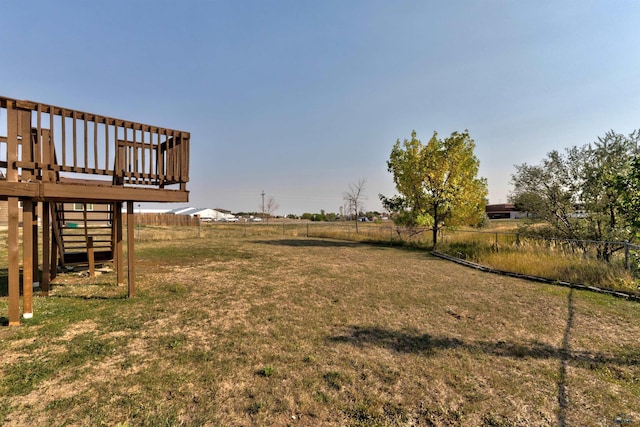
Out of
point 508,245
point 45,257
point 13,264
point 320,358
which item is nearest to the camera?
point 320,358

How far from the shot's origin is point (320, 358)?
10.6 ft

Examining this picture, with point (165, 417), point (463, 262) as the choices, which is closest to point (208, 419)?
point (165, 417)

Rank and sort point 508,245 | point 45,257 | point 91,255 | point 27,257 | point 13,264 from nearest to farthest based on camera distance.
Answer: point 13,264
point 27,257
point 45,257
point 91,255
point 508,245

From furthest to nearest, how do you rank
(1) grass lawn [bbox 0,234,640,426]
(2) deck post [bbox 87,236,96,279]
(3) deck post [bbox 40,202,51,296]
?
(2) deck post [bbox 87,236,96,279], (3) deck post [bbox 40,202,51,296], (1) grass lawn [bbox 0,234,640,426]

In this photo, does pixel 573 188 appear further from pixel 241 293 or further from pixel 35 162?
pixel 35 162

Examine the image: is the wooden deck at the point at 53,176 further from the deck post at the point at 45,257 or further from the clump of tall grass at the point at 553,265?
the clump of tall grass at the point at 553,265

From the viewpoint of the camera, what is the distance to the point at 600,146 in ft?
29.9

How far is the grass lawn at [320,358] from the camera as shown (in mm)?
2350

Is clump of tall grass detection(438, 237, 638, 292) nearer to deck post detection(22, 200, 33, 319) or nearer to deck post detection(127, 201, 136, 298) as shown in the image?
deck post detection(127, 201, 136, 298)

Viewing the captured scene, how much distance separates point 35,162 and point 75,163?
47cm

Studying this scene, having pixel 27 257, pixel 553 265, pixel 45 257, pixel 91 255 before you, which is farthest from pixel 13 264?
pixel 553 265

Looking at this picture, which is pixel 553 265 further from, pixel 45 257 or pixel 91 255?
pixel 91 255

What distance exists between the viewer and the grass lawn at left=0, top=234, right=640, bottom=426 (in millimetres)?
2350

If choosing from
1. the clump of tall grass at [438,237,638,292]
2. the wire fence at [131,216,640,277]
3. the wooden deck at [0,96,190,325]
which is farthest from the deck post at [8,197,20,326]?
the clump of tall grass at [438,237,638,292]
